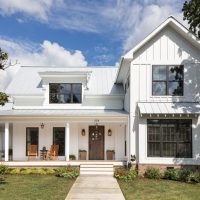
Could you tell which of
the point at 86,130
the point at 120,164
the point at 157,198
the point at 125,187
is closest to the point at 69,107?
the point at 86,130

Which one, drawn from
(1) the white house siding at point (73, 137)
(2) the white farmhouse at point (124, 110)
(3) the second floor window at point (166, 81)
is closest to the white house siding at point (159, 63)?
(2) the white farmhouse at point (124, 110)

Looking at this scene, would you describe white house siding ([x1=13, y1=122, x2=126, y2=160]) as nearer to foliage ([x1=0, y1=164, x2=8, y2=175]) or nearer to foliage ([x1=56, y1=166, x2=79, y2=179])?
foliage ([x1=0, y1=164, x2=8, y2=175])

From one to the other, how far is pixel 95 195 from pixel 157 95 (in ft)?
27.3

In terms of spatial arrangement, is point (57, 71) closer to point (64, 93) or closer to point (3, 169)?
point (64, 93)

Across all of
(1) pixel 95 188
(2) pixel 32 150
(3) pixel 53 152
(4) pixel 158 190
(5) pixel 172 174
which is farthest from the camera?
(2) pixel 32 150

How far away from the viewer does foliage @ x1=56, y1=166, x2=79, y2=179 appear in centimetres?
2005

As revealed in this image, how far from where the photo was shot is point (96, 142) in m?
25.5

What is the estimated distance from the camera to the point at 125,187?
669 inches

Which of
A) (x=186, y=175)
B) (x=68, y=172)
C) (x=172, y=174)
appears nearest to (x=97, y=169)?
(x=68, y=172)

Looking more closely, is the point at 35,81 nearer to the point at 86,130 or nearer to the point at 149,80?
the point at 86,130

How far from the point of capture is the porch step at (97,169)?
21.5 metres

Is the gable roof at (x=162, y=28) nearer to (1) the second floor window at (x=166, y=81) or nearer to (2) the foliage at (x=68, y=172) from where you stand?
(1) the second floor window at (x=166, y=81)

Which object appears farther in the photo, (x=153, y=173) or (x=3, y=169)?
(x=3, y=169)

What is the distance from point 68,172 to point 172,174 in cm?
574
